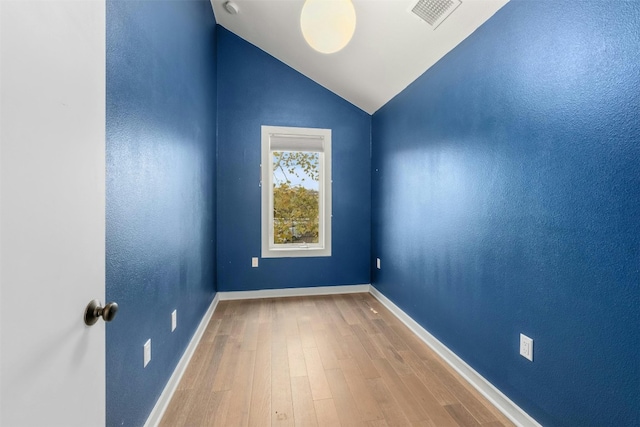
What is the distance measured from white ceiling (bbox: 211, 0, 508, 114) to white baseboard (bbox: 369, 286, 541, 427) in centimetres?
221

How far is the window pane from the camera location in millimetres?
3654

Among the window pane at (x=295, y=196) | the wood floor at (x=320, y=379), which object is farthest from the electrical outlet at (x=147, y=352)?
the window pane at (x=295, y=196)

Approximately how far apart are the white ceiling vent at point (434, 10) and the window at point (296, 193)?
5.92 feet

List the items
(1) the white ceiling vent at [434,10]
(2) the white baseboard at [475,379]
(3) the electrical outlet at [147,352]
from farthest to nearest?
(1) the white ceiling vent at [434,10], (2) the white baseboard at [475,379], (3) the electrical outlet at [147,352]

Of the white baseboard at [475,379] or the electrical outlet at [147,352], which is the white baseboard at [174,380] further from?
the white baseboard at [475,379]

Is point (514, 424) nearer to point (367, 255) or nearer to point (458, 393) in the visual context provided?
point (458, 393)

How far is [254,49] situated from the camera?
3.50 metres

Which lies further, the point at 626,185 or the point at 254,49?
the point at 254,49

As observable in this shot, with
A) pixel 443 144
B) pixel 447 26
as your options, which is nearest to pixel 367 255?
pixel 443 144

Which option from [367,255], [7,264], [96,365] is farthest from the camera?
[367,255]

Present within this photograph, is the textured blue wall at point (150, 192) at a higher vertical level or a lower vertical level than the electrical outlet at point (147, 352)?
higher

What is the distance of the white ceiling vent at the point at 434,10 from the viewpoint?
180cm

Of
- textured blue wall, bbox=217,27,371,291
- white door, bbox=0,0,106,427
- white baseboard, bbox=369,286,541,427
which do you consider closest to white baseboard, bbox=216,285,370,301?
textured blue wall, bbox=217,27,371,291

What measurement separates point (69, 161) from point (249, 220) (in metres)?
2.87
